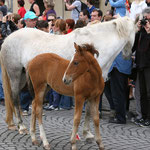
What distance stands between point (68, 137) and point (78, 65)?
6.05 feet

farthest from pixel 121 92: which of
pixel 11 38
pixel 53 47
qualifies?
pixel 11 38

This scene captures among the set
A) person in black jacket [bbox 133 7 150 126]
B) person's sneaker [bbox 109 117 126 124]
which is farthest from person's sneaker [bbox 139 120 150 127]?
person's sneaker [bbox 109 117 126 124]

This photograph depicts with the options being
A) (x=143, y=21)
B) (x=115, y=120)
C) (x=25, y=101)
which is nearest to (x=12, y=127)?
(x=25, y=101)

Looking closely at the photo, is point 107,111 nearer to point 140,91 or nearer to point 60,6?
point 140,91

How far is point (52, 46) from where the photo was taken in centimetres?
696

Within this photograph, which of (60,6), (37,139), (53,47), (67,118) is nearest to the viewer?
(37,139)

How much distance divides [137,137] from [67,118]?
199 centimetres

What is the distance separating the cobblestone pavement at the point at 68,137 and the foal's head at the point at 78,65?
1382 millimetres

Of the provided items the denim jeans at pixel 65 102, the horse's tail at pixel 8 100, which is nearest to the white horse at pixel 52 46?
the horse's tail at pixel 8 100

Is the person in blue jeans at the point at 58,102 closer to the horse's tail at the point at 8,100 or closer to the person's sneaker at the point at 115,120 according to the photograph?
the person's sneaker at the point at 115,120

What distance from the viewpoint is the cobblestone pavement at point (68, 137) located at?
20.0ft

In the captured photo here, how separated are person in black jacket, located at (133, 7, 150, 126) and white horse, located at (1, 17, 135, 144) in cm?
55

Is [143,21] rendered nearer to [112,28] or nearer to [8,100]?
[112,28]

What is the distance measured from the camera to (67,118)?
8219 mm
